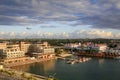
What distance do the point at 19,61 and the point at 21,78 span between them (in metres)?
7.63

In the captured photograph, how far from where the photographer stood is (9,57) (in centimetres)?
1639

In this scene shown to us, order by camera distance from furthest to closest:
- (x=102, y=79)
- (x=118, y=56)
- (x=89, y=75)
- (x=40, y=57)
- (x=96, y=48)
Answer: (x=96, y=48) < (x=118, y=56) < (x=40, y=57) < (x=89, y=75) < (x=102, y=79)

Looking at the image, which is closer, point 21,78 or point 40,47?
point 21,78

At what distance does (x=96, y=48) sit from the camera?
25.1m

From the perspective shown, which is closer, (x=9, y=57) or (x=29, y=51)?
(x=9, y=57)

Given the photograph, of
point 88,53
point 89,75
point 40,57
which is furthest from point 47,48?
point 89,75

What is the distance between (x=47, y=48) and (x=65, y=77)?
10.0 meters

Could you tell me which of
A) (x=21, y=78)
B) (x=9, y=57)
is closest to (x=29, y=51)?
(x=9, y=57)

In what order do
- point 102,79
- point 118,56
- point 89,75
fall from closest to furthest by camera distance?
point 102,79 → point 89,75 → point 118,56

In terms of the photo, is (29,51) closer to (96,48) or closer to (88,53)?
(88,53)

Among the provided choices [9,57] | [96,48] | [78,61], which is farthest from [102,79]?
[96,48]

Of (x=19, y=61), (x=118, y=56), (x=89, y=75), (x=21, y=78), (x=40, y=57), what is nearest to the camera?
Result: (x=21, y=78)

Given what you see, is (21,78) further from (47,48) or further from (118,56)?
(118,56)

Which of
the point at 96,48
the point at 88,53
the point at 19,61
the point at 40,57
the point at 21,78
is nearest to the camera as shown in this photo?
the point at 21,78
